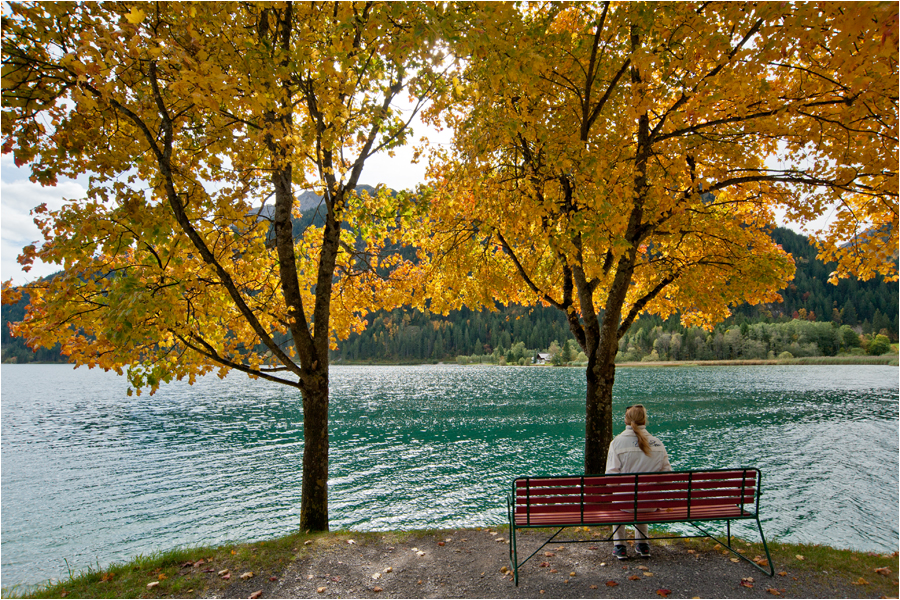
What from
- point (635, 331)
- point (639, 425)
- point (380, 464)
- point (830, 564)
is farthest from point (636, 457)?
point (635, 331)

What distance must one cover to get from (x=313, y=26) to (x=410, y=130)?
211 centimetres

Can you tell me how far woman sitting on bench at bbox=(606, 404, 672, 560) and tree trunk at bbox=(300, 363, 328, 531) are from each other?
15.2 feet

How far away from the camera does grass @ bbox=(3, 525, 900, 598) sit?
17.2 feet

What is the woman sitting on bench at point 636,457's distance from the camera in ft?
18.8

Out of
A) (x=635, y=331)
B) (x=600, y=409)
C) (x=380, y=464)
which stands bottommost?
(x=380, y=464)

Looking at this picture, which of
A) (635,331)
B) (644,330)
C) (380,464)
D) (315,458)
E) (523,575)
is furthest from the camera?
(635,331)

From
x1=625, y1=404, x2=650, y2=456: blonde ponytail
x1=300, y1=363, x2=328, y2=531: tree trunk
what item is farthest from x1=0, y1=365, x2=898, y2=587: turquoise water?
x1=625, y1=404, x2=650, y2=456: blonde ponytail

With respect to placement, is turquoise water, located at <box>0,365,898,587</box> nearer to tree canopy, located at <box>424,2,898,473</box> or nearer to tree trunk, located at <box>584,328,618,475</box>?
tree trunk, located at <box>584,328,618,475</box>

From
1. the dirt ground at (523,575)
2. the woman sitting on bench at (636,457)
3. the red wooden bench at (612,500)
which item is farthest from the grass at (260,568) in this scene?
the woman sitting on bench at (636,457)

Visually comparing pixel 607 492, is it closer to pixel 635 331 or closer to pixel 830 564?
pixel 830 564

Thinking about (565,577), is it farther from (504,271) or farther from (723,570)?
(504,271)

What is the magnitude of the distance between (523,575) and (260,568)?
3.38 metres

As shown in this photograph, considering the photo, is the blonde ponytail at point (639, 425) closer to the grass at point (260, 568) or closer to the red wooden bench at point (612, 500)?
the red wooden bench at point (612, 500)

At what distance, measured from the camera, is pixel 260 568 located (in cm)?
590
